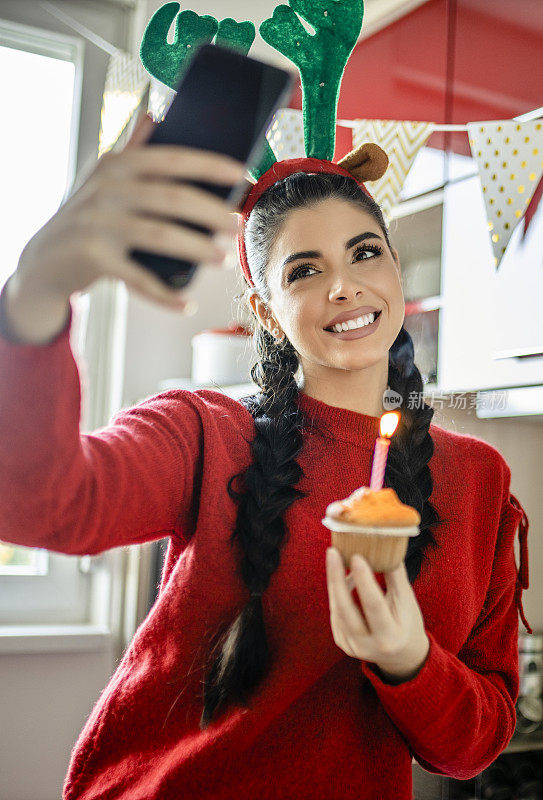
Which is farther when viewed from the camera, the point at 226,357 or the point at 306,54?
the point at 226,357

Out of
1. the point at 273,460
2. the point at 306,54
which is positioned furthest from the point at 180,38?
the point at 273,460

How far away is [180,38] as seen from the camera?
106 centimetres

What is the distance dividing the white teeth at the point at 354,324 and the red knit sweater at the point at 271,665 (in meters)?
0.16

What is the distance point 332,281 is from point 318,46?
38 centimetres

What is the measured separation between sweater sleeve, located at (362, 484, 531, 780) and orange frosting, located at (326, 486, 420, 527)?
18 cm

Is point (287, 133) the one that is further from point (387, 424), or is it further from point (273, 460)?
point (387, 424)

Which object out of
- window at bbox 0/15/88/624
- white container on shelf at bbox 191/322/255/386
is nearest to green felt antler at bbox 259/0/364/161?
white container on shelf at bbox 191/322/255/386

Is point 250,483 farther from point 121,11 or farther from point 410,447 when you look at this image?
point 121,11

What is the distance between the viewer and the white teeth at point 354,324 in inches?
37.5

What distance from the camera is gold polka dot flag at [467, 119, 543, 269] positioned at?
148cm

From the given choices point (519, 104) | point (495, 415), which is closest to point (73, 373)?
point (495, 415)

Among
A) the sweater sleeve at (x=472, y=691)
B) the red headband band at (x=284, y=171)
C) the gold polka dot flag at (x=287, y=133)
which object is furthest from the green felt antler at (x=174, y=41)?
the sweater sleeve at (x=472, y=691)

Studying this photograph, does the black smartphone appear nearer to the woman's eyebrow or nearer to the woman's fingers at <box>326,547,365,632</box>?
the woman's fingers at <box>326,547,365,632</box>

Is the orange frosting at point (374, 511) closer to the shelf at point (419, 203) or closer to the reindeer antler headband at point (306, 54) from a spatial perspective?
the reindeer antler headband at point (306, 54)
